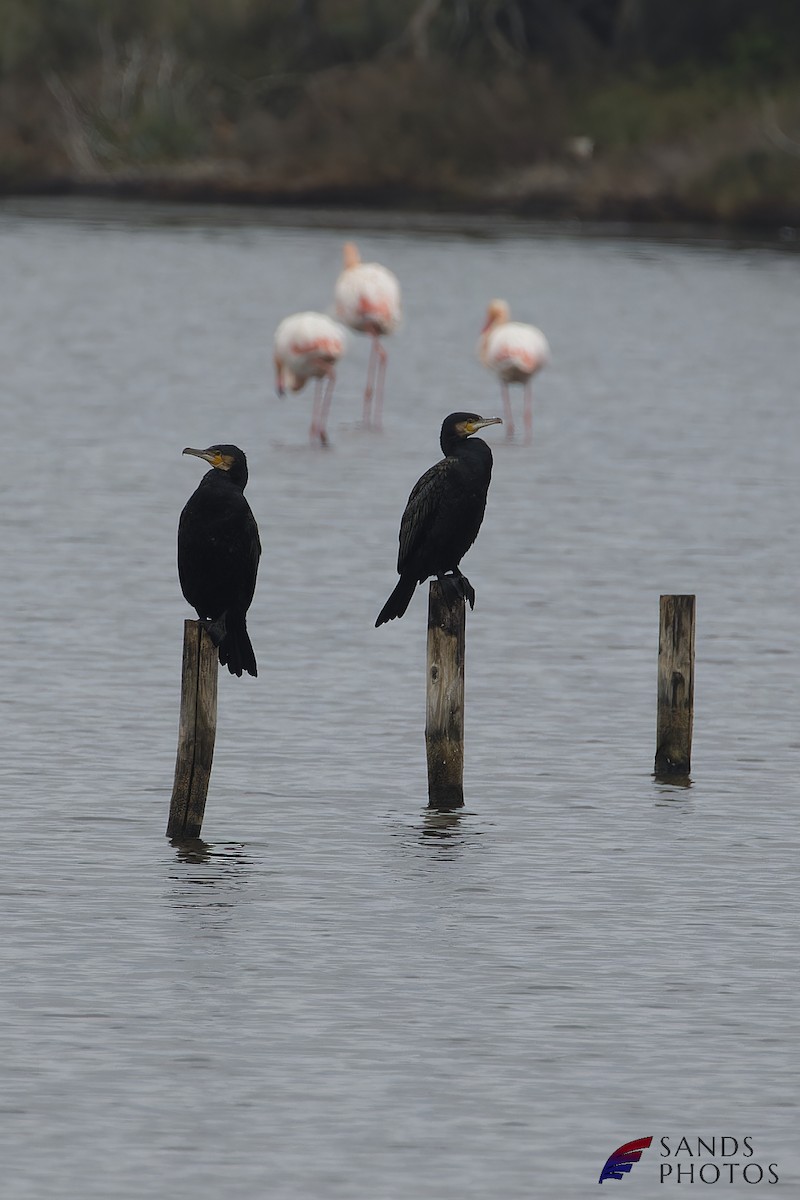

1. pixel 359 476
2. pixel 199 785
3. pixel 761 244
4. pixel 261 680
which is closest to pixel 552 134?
pixel 761 244

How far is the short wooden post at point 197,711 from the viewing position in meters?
11.4

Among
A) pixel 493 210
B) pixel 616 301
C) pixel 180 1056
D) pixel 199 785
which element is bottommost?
pixel 180 1056

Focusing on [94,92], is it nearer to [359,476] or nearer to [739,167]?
[739,167]

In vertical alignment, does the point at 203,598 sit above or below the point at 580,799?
above

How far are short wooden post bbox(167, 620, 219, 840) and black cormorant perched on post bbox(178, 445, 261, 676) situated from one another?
173mm

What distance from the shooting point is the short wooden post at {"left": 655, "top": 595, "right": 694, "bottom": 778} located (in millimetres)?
12953

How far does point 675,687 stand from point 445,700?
1391 millimetres

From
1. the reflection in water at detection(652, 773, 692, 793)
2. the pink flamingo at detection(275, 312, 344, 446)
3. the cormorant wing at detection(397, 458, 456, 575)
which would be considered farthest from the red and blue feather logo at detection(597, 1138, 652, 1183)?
the pink flamingo at detection(275, 312, 344, 446)

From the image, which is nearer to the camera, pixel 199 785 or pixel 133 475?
Answer: pixel 199 785

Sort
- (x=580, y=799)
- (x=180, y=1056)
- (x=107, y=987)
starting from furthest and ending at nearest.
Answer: (x=580, y=799) < (x=107, y=987) < (x=180, y=1056)

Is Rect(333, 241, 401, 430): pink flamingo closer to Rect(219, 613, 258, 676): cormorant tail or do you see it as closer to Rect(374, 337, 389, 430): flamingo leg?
Rect(374, 337, 389, 430): flamingo leg

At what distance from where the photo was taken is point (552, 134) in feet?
234

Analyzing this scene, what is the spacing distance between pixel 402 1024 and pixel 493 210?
203 feet

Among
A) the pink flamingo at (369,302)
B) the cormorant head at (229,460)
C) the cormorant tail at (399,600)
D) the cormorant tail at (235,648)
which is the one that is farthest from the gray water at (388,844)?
the cormorant head at (229,460)
